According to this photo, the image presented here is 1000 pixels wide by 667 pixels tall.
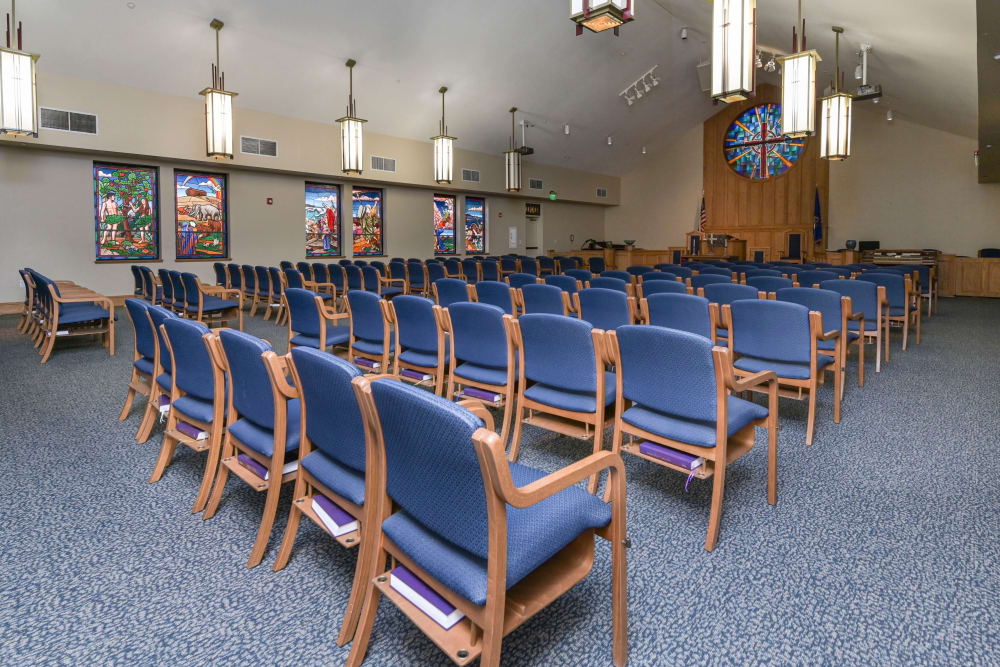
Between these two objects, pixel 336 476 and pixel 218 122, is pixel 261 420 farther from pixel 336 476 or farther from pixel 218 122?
pixel 218 122

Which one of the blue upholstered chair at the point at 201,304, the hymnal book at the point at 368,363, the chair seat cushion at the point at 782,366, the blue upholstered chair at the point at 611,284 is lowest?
the hymnal book at the point at 368,363

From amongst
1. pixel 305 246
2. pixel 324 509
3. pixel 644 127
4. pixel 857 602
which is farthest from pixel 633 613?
pixel 644 127

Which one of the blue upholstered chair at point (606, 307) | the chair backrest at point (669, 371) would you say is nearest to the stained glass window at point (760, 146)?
the blue upholstered chair at point (606, 307)

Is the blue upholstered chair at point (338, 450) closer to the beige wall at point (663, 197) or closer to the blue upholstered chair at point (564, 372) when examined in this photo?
the blue upholstered chair at point (564, 372)

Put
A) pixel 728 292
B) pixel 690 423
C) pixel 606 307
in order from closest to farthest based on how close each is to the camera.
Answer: pixel 690 423 → pixel 606 307 → pixel 728 292

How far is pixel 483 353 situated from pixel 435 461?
1845mm

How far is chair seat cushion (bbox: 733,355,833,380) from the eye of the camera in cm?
307

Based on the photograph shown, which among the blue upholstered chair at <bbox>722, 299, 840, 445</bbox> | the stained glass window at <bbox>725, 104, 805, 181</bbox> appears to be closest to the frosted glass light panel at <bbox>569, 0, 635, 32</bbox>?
the blue upholstered chair at <bbox>722, 299, 840, 445</bbox>

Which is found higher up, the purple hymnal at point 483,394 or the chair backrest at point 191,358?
the chair backrest at point 191,358

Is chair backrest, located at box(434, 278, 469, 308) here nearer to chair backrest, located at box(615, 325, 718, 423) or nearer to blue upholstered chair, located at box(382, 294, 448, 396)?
blue upholstered chair, located at box(382, 294, 448, 396)

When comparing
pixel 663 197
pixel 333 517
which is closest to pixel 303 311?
pixel 333 517

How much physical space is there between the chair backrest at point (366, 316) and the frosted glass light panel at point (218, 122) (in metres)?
4.88

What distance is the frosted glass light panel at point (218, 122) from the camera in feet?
24.1

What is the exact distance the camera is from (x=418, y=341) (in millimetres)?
3436
